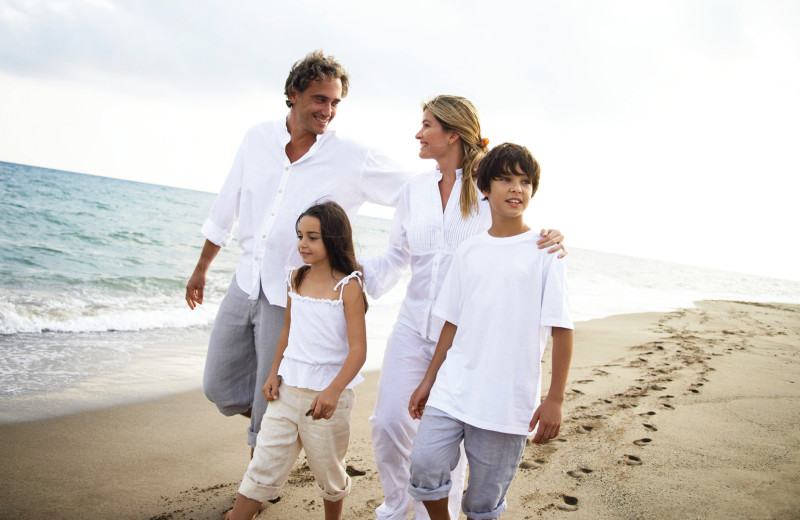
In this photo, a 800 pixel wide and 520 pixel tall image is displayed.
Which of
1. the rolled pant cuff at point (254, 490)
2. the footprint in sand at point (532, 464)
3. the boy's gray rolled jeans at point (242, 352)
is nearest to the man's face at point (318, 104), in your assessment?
the boy's gray rolled jeans at point (242, 352)

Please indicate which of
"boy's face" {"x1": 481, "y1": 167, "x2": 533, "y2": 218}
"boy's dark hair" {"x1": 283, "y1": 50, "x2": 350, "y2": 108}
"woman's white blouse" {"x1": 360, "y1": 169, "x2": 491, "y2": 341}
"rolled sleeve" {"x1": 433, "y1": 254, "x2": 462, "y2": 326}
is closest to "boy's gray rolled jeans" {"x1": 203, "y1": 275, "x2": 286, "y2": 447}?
"woman's white blouse" {"x1": 360, "y1": 169, "x2": 491, "y2": 341}

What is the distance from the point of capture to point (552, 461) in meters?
3.46

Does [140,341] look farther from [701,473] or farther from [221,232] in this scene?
[701,473]

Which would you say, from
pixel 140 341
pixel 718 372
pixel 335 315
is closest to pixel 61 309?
pixel 140 341

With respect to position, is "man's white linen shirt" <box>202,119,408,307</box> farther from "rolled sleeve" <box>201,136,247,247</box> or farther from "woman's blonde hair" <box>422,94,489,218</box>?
"woman's blonde hair" <box>422,94,489,218</box>

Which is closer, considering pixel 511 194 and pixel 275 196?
pixel 511 194

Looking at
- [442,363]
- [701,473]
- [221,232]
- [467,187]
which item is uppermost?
[467,187]

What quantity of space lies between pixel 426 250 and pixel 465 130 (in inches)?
25.4

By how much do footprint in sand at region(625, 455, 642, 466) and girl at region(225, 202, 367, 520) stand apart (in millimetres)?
1959

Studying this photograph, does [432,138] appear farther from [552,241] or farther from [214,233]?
[214,233]

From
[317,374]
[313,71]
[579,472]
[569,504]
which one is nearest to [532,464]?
[579,472]

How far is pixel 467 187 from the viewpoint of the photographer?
8.74 ft

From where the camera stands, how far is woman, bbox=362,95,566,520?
2561mm

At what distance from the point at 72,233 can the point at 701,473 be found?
15656 mm
